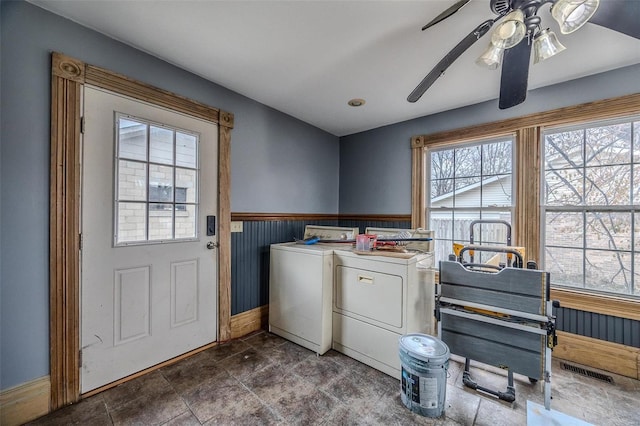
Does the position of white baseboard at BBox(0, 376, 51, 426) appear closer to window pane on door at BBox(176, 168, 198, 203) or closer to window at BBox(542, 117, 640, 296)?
window pane on door at BBox(176, 168, 198, 203)

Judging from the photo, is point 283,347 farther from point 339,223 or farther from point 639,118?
point 639,118

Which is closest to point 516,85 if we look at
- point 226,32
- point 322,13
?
point 322,13

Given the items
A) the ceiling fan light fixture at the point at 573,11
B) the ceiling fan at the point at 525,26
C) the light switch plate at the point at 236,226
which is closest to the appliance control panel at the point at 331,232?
the light switch plate at the point at 236,226

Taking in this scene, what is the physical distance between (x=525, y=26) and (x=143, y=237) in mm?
2766

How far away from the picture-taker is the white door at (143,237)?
180cm

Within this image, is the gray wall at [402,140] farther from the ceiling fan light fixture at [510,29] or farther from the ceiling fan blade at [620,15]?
the ceiling fan light fixture at [510,29]

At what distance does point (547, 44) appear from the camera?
1387mm

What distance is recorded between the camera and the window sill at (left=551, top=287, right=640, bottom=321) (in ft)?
6.77

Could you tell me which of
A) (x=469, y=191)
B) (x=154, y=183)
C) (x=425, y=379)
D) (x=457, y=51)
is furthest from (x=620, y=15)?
(x=154, y=183)

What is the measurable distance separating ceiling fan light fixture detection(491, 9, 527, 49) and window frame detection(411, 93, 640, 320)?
156 cm

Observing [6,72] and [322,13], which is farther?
[322,13]

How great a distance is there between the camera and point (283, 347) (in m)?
2.47

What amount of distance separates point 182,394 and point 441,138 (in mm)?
3418

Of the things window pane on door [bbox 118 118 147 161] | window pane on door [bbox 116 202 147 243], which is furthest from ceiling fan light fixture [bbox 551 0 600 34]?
window pane on door [bbox 116 202 147 243]
